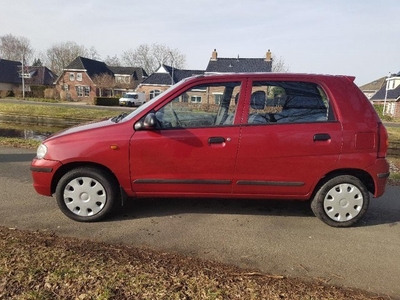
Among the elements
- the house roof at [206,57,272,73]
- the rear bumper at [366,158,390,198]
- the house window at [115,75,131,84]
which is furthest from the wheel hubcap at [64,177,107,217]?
the house window at [115,75,131,84]

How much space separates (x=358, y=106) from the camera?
3.70 metres

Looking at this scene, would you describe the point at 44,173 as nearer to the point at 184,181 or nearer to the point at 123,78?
the point at 184,181

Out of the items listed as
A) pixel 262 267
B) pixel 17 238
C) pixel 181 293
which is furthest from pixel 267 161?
pixel 17 238

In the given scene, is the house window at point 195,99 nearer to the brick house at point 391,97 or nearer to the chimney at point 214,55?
the brick house at point 391,97

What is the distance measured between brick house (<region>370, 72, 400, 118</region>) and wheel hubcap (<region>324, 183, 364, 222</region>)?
1561 inches

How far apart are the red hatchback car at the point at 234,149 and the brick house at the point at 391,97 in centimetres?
3971

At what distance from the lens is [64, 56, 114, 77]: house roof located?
168 feet

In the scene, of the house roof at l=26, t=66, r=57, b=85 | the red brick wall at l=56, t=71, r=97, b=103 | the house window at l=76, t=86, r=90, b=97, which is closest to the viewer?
the red brick wall at l=56, t=71, r=97, b=103

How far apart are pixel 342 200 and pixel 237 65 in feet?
130

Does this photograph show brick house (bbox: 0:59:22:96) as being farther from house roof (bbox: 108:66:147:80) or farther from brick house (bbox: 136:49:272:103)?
brick house (bbox: 136:49:272:103)

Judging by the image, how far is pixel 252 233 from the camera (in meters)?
3.59

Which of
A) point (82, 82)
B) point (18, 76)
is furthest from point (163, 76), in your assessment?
point (18, 76)

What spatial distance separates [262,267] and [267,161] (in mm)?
1273

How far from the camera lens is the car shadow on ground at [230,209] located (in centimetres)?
408
